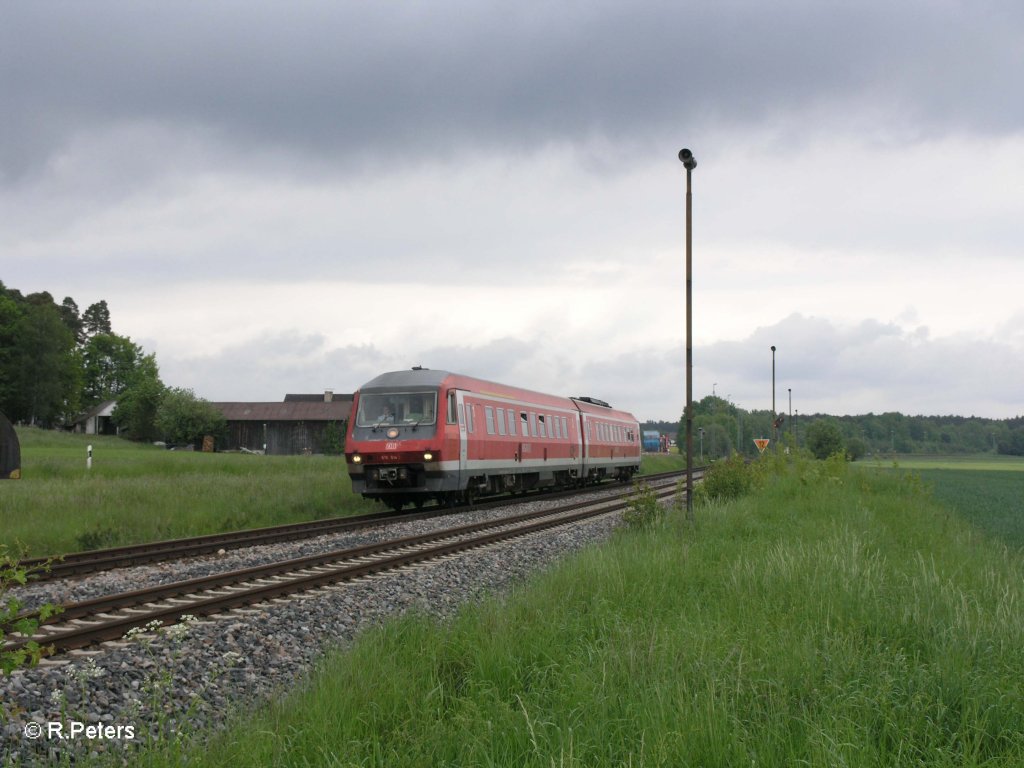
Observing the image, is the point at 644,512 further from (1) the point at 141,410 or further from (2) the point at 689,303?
(1) the point at 141,410

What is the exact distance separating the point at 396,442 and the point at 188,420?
65.5m

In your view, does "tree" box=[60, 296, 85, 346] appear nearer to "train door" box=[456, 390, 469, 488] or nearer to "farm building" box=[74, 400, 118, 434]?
"farm building" box=[74, 400, 118, 434]

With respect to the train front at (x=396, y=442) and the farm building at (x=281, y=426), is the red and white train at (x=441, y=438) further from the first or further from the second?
the farm building at (x=281, y=426)

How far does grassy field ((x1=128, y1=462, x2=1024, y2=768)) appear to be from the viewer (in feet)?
14.2

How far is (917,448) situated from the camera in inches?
5792

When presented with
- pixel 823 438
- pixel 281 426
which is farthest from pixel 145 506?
pixel 823 438

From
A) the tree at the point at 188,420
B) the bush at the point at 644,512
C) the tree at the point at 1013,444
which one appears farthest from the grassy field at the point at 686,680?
the tree at the point at 1013,444

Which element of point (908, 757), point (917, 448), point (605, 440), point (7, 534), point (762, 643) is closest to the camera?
point (908, 757)

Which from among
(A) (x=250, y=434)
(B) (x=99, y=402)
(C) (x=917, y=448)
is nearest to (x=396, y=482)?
(A) (x=250, y=434)

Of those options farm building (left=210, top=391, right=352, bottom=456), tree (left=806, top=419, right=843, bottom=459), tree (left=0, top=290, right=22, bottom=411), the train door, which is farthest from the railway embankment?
tree (left=0, top=290, right=22, bottom=411)

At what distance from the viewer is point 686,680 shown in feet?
16.9

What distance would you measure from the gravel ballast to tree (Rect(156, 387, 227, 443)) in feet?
232

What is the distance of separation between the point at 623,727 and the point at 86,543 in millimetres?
13496

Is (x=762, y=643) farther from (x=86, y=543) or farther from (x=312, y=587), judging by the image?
(x=86, y=543)
